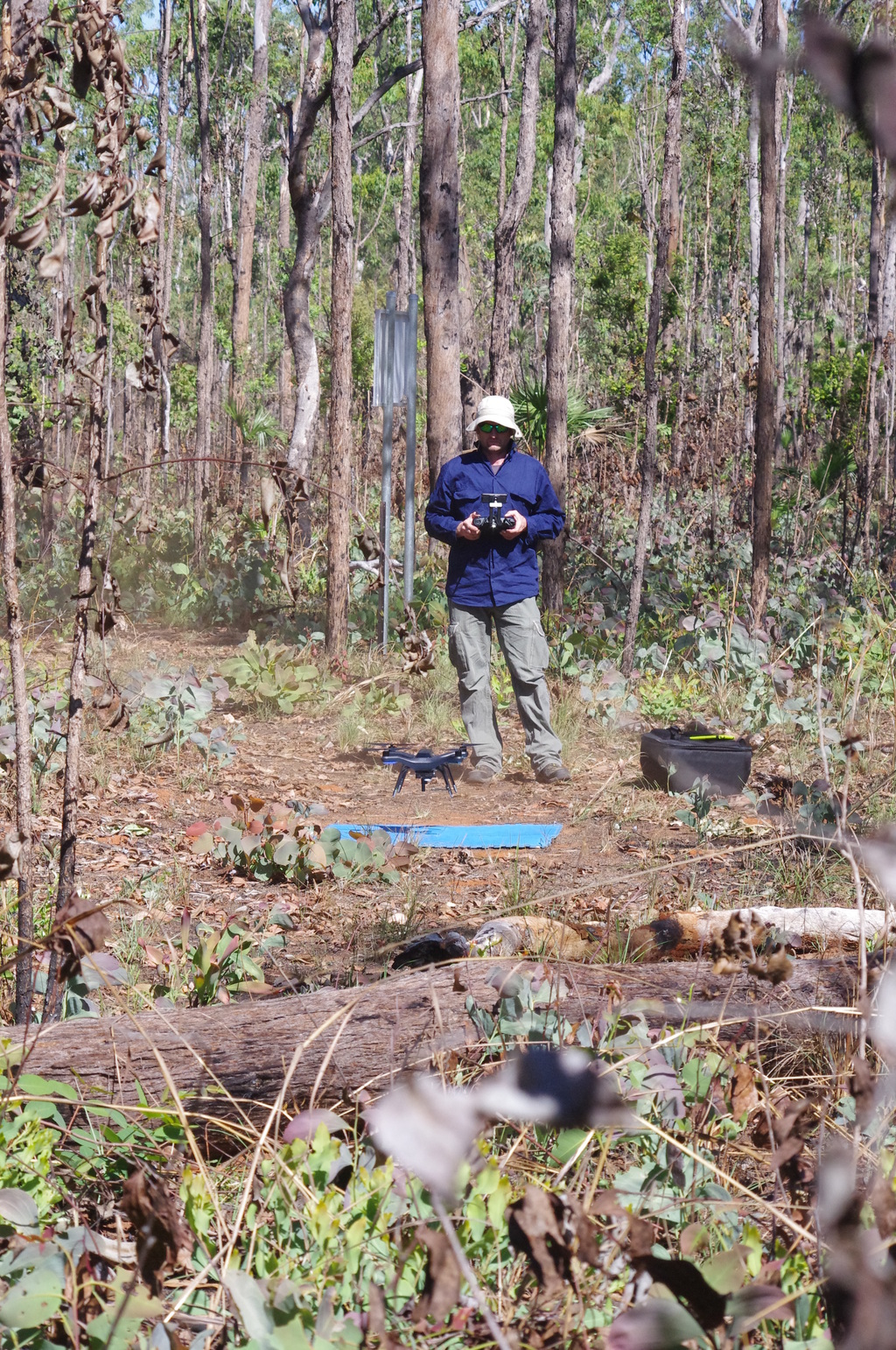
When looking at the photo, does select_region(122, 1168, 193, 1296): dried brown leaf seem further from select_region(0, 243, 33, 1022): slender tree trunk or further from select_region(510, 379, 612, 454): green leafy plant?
select_region(510, 379, 612, 454): green leafy plant

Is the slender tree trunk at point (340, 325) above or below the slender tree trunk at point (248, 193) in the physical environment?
below

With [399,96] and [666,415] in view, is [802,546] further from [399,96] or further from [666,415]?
[399,96]

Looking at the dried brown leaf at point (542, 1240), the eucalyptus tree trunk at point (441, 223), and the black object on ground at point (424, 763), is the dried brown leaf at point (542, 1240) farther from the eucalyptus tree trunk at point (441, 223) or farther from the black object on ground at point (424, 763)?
the eucalyptus tree trunk at point (441, 223)

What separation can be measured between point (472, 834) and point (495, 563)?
1408 millimetres

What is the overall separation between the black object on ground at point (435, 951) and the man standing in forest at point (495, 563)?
9.26 ft

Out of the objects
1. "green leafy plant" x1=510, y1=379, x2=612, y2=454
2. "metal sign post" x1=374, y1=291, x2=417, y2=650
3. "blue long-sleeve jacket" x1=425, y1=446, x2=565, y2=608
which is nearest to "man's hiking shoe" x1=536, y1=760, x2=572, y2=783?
"blue long-sleeve jacket" x1=425, y1=446, x2=565, y2=608

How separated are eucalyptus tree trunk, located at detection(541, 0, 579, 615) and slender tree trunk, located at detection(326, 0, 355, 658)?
5.04 ft

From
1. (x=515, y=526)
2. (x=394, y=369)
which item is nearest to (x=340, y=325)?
(x=394, y=369)

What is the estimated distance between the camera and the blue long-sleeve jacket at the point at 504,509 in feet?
18.5

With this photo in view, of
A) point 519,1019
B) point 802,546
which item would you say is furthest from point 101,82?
point 802,546

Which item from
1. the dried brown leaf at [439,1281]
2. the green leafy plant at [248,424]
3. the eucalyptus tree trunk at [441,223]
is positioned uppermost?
the eucalyptus tree trunk at [441,223]

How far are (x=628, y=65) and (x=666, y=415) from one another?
2450 centimetres

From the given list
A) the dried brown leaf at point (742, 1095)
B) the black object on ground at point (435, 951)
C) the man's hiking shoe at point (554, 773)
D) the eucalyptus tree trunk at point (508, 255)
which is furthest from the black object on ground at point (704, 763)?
the eucalyptus tree trunk at point (508, 255)

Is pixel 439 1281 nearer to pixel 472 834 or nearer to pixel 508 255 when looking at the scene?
pixel 472 834
